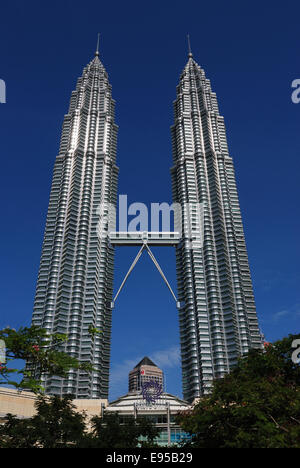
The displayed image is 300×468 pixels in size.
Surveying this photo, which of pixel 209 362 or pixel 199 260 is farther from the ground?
pixel 199 260

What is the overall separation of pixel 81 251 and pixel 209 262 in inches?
2032

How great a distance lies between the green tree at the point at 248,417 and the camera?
2255 centimetres

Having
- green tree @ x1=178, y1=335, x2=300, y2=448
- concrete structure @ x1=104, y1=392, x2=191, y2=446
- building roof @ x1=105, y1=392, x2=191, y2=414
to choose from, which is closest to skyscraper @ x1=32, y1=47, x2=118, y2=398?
building roof @ x1=105, y1=392, x2=191, y2=414

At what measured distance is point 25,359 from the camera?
75.2 ft

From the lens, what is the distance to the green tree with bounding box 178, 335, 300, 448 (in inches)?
888

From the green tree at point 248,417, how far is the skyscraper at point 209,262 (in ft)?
331

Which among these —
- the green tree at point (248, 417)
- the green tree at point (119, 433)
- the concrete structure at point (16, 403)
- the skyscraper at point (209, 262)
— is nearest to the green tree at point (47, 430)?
the green tree at point (119, 433)

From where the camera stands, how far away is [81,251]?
15812cm

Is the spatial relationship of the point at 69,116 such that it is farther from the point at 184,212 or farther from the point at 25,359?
the point at 25,359

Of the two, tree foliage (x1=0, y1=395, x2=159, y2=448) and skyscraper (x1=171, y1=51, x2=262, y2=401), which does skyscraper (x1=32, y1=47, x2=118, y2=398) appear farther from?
tree foliage (x1=0, y1=395, x2=159, y2=448)

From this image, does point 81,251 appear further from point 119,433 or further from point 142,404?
point 119,433

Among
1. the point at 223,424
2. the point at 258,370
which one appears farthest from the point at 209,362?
the point at 223,424

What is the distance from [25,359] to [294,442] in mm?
15959

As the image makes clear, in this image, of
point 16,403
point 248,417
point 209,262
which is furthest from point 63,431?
point 209,262
